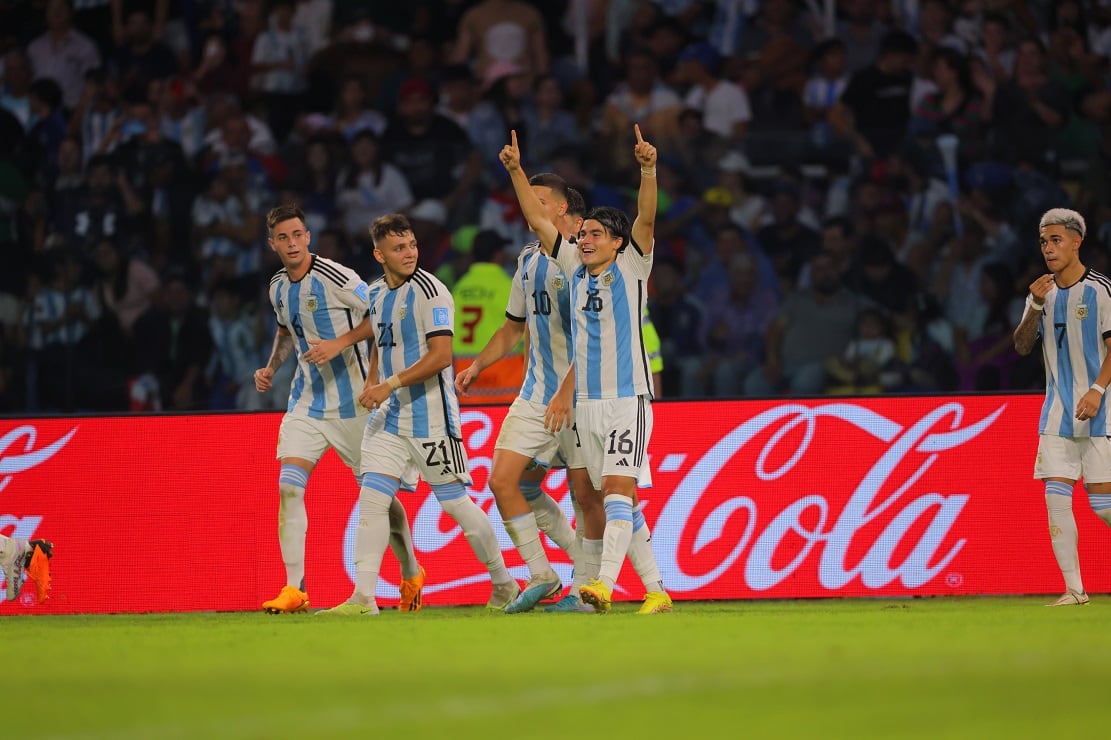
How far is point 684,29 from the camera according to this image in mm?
15523

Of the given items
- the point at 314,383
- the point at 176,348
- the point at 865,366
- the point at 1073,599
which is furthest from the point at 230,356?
the point at 1073,599

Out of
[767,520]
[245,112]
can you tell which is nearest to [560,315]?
[767,520]

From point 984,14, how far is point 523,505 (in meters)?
8.50

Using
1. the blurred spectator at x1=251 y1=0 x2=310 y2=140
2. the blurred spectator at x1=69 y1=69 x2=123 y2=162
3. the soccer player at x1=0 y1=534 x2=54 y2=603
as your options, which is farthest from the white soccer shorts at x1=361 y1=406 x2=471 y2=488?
the blurred spectator at x1=251 y1=0 x2=310 y2=140

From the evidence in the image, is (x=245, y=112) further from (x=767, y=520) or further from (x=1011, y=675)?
(x=1011, y=675)

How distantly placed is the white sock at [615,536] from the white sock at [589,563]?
0.71 m

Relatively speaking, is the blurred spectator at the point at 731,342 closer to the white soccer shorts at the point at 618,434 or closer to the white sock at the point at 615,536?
the white soccer shorts at the point at 618,434

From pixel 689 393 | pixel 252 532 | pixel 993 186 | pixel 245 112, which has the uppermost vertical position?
pixel 245 112

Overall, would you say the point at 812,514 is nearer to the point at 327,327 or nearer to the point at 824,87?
the point at 327,327

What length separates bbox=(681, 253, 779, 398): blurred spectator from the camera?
12586mm

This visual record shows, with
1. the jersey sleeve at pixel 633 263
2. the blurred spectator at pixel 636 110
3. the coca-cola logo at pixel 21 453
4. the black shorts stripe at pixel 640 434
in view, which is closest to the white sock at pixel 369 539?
the black shorts stripe at pixel 640 434

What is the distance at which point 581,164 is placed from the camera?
1390cm

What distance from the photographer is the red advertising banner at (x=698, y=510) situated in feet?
33.9

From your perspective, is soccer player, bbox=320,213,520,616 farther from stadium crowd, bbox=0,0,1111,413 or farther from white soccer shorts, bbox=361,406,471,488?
stadium crowd, bbox=0,0,1111,413
